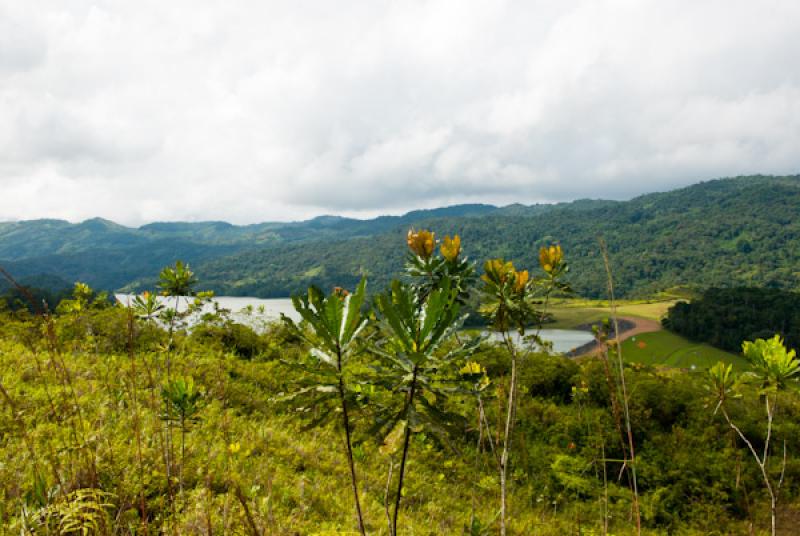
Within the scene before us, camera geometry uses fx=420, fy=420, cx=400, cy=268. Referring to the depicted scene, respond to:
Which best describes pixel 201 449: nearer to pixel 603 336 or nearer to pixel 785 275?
pixel 603 336

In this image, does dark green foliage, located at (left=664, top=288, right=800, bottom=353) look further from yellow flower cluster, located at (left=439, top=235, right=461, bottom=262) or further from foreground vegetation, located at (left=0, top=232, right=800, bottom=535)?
yellow flower cluster, located at (left=439, top=235, right=461, bottom=262)

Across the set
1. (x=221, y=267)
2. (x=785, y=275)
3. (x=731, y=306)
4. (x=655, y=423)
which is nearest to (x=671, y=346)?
(x=731, y=306)

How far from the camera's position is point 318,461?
517 cm

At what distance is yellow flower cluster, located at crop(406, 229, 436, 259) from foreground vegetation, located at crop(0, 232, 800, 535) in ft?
0.05

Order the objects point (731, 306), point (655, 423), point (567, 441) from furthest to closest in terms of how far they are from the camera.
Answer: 1. point (731, 306)
2. point (655, 423)
3. point (567, 441)

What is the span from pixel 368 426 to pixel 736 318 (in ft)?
204

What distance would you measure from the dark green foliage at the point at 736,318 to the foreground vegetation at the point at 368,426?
46.6 meters

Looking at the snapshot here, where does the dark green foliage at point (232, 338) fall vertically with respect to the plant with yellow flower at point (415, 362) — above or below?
below

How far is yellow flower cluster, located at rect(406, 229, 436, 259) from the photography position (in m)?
2.94

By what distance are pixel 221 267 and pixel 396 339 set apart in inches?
7985

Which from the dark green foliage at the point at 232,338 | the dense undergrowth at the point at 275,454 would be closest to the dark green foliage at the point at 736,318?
the dense undergrowth at the point at 275,454

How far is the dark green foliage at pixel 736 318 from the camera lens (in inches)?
1892

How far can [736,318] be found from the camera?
52.0 meters

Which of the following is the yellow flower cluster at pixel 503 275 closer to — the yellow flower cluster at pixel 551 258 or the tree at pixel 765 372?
the yellow flower cluster at pixel 551 258
